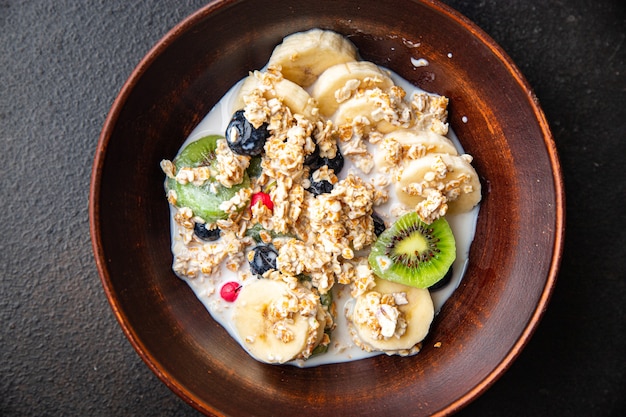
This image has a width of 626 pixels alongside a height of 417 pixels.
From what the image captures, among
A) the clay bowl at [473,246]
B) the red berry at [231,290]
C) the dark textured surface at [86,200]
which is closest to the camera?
the clay bowl at [473,246]

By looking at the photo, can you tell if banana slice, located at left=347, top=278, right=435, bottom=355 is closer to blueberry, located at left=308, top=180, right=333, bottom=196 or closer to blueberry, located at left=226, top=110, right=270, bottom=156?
blueberry, located at left=308, top=180, right=333, bottom=196

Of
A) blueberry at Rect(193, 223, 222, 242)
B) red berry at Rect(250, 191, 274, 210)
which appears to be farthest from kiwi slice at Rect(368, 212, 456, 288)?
blueberry at Rect(193, 223, 222, 242)

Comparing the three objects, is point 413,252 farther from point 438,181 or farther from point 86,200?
point 86,200

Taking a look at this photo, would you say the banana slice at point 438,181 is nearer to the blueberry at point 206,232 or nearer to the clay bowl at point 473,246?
the clay bowl at point 473,246

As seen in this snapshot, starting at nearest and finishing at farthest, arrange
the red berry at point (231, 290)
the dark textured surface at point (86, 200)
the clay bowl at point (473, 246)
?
1. the clay bowl at point (473, 246)
2. the red berry at point (231, 290)
3. the dark textured surface at point (86, 200)

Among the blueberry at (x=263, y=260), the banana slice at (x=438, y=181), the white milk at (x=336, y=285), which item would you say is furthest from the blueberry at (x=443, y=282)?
the blueberry at (x=263, y=260)

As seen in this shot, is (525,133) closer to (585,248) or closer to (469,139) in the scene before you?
(469,139)

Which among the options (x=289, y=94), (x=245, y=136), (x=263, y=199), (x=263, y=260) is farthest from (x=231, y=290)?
(x=289, y=94)
